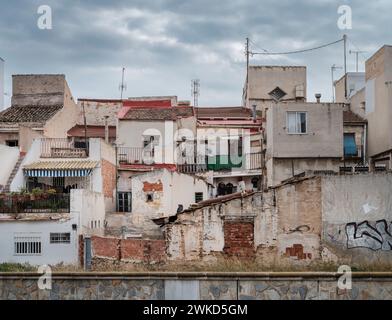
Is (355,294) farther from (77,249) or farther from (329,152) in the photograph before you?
Result: (329,152)

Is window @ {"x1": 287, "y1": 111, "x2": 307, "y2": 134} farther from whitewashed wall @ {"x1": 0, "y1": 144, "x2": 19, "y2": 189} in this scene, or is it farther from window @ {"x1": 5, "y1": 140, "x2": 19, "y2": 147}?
window @ {"x1": 5, "y1": 140, "x2": 19, "y2": 147}

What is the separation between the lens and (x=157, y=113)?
4247 centimetres

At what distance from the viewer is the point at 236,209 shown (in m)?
23.6

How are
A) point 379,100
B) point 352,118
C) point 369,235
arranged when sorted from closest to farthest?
point 369,235 < point 379,100 < point 352,118

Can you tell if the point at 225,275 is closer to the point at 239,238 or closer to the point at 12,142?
the point at 239,238

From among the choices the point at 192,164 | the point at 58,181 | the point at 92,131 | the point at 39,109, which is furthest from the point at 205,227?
the point at 39,109

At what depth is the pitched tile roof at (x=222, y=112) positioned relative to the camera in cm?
4641

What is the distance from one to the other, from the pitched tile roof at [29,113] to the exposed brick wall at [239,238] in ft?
72.3

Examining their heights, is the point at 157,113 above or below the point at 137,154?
above

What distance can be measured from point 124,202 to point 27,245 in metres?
8.26

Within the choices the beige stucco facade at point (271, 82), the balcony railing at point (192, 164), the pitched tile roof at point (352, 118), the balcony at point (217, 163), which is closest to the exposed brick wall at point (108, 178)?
the balcony at point (217, 163)

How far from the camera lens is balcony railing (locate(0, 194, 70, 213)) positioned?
2803 centimetres

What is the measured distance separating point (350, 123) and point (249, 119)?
7.37 m

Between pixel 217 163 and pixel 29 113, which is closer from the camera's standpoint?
pixel 217 163
